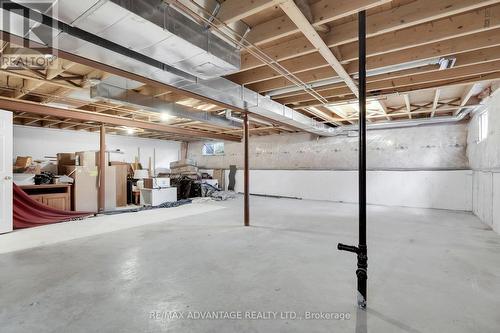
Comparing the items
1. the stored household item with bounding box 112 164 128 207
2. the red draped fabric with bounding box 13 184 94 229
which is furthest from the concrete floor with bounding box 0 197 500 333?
the stored household item with bounding box 112 164 128 207

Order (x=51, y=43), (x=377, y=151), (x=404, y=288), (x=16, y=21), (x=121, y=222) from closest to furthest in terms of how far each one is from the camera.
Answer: (x=16, y=21) < (x=51, y=43) < (x=404, y=288) < (x=121, y=222) < (x=377, y=151)

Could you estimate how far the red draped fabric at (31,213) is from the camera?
433cm

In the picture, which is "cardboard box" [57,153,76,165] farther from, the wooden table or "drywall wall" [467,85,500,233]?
"drywall wall" [467,85,500,233]

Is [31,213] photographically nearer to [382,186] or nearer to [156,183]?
[156,183]

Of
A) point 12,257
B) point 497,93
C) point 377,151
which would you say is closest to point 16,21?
point 12,257

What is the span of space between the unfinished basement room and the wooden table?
3cm

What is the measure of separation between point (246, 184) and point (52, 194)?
400 centimetres

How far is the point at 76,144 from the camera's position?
8.20m

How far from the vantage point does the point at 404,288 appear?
2.14 m

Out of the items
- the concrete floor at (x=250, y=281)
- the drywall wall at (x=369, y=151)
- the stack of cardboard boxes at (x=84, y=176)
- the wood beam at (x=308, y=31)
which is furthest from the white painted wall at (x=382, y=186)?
the stack of cardboard boxes at (x=84, y=176)

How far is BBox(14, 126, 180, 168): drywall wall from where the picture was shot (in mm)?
7227

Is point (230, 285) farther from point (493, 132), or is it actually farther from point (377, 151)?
point (377, 151)

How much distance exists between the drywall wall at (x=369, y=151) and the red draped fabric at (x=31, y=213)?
20.4 ft

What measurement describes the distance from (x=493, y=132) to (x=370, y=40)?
2.91 meters
